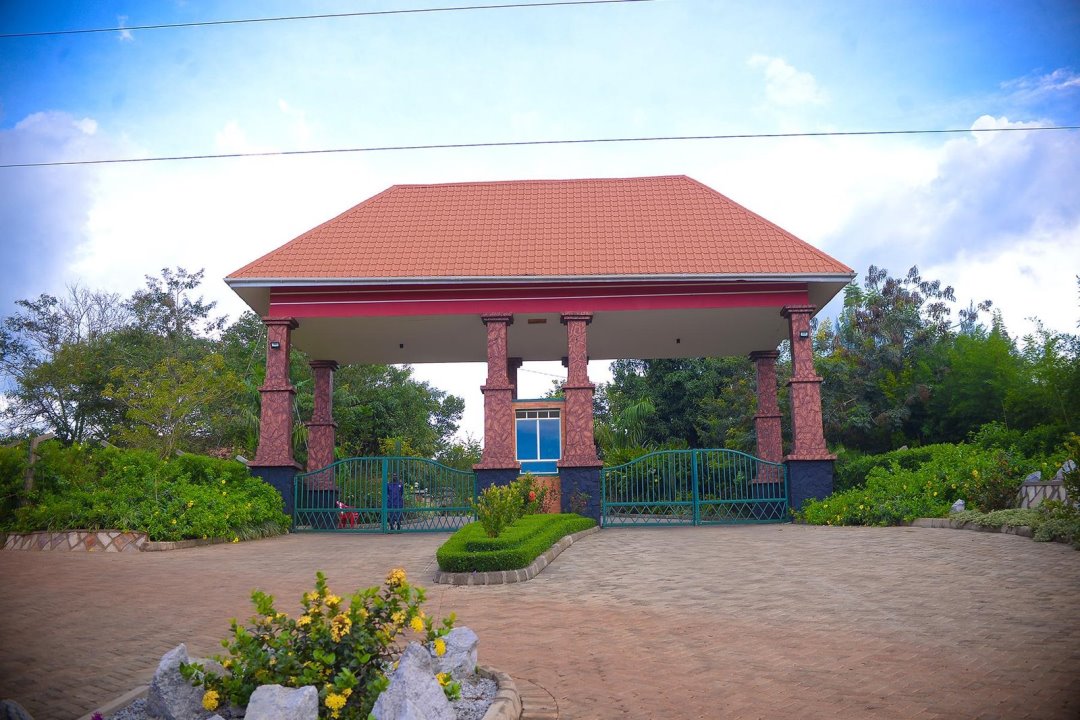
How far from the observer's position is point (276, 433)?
1616 cm

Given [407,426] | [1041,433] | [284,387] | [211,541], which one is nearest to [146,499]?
[211,541]

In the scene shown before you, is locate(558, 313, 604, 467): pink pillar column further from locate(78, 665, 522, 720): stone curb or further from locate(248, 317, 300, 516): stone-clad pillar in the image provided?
locate(78, 665, 522, 720): stone curb

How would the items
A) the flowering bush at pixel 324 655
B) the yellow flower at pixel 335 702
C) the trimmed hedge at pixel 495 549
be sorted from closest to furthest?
the yellow flower at pixel 335 702 < the flowering bush at pixel 324 655 < the trimmed hedge at pixel 495 549

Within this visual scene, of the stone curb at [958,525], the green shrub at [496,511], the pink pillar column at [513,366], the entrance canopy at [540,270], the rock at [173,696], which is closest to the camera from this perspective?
the rock at [173,696]

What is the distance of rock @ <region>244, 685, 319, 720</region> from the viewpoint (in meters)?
3.68

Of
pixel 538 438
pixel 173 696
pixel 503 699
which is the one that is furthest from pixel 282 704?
pixel 538 438

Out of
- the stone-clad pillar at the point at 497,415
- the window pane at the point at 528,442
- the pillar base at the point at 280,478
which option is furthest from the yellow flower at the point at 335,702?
the window pane at the point at 528,442

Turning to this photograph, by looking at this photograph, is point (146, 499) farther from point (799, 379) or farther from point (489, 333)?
point (799, 379)

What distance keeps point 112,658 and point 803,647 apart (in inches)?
200

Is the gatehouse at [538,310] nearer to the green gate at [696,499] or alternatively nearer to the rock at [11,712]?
the green gate at [696,499]

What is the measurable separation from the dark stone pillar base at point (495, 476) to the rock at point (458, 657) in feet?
35.1

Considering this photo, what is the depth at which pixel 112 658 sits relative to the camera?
5730 mm

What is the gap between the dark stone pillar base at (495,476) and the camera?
52.2ft

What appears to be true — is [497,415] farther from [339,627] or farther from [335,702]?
[335,702]
